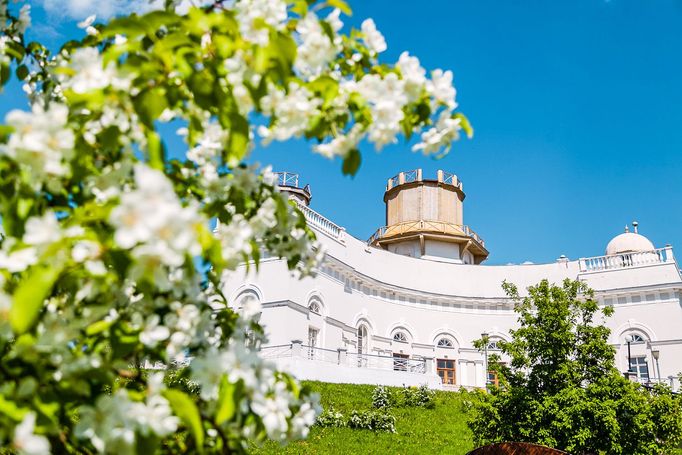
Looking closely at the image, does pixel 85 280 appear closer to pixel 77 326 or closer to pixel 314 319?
pixel 77 326

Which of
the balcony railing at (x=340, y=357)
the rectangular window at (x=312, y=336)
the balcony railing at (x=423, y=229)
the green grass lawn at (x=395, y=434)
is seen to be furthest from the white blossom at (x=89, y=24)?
the balcony railing at (x=423, y=229)

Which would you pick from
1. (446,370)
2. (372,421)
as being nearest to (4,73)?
(372,421)

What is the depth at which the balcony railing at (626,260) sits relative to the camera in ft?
99.9

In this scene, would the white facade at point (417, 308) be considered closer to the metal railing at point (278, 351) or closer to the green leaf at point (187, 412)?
the metal railing at point (278, 351)

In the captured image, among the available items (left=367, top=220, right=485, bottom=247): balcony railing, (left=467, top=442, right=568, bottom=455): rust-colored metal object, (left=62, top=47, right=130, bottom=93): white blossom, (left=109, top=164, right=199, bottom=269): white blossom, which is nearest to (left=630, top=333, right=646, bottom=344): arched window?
(left=367, top=220, right=485, bottom=247): balcony railing

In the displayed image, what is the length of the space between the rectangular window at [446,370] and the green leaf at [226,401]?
29.8 meters

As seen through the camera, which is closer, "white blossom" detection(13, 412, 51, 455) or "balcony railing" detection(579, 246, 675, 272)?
"white blossom" detection(13, 412, 51, 455)

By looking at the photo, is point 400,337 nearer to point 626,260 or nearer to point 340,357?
point 340,357

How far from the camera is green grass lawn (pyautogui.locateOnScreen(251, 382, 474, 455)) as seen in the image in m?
12.7

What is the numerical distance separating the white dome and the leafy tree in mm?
24517

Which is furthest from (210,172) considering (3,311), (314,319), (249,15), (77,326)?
(314,319)

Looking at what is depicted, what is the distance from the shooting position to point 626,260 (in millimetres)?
31188

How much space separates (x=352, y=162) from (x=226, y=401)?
106 centimetres

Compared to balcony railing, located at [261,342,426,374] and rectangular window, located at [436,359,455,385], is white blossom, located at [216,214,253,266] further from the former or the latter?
rectangular window, located at [436,359,455,385]
